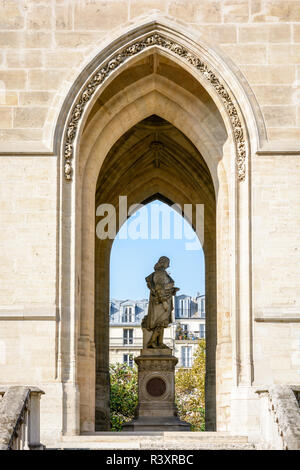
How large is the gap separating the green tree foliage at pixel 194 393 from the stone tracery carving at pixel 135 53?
117ft

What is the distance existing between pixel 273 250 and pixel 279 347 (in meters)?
1.75

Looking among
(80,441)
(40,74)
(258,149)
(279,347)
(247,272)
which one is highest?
(40,74)

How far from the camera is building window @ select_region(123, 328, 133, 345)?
78069 mm

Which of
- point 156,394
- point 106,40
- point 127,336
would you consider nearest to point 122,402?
point 127,336

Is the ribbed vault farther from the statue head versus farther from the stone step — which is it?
the stone step

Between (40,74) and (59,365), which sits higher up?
(40,74)

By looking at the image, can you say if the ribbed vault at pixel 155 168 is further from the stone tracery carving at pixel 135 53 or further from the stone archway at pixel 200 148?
the stone tracery carving at pixel 135 53

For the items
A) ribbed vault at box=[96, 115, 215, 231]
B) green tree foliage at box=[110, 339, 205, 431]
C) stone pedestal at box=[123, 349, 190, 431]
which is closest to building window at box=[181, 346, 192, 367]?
green tree foliage at box=[110, 339, 205, 431]

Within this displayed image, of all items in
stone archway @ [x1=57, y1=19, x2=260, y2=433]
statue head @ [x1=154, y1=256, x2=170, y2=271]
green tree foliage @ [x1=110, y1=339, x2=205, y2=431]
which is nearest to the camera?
stone archway @ [x1=57, y1=19, x2=260, y2=433]

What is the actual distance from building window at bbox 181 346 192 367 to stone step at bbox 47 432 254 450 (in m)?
55.1

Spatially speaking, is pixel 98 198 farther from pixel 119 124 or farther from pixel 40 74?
pixel 40 74

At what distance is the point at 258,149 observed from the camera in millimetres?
21344

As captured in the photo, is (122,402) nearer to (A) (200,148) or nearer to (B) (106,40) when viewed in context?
(A) (200,148)
